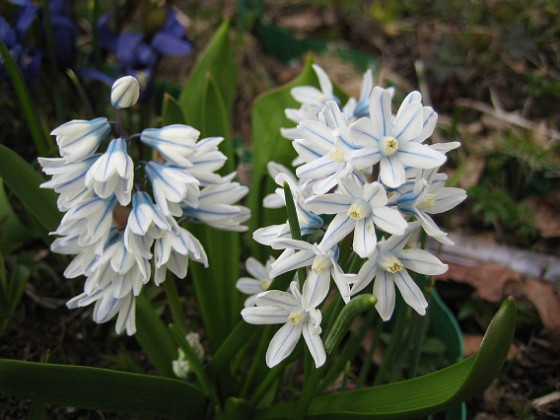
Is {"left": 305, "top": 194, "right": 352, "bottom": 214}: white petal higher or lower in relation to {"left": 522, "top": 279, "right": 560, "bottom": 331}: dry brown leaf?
higher

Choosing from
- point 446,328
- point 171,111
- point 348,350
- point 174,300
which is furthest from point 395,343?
point 171,111

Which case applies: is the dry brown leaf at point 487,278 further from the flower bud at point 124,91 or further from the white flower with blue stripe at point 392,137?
the flower bud at point 124,91

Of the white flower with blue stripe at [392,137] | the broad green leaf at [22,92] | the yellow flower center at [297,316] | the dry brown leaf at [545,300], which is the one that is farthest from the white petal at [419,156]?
the dry brown leaf at [545,300]

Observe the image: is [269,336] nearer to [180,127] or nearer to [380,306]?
[380,306]

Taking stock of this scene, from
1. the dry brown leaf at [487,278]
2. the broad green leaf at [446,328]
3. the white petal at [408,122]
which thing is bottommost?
the dry brown leaf at [487,278]

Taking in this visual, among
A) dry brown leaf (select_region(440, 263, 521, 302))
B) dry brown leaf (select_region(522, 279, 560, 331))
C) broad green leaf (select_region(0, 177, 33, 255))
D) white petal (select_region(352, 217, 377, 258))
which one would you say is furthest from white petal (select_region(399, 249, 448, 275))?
broad green leaf (select_region(0, 177, 33, 255))

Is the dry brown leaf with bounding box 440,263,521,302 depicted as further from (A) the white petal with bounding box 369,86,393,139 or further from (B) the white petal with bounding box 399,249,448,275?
(A) the white petal with bounding box 369,86,393,139

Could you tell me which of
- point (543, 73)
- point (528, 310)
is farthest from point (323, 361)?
point (543, 73)

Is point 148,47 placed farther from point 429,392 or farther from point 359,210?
point 429,392
